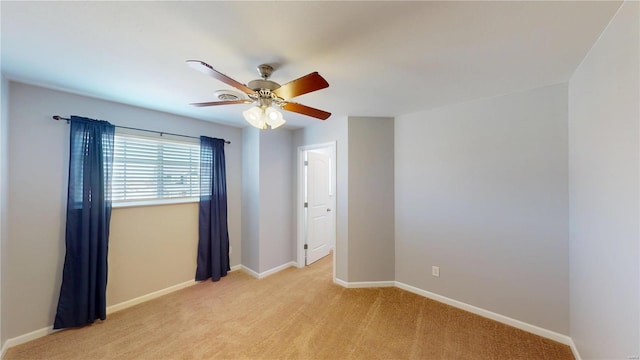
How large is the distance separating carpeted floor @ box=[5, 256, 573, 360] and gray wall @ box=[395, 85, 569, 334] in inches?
13.0

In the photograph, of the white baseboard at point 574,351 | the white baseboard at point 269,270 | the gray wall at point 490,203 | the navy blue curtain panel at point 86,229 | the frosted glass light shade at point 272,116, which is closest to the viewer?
the frosted glass light shade at point 272,116

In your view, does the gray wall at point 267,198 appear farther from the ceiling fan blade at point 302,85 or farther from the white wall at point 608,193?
the white wall at point 608,193

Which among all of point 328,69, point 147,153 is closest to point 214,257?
point 147,153

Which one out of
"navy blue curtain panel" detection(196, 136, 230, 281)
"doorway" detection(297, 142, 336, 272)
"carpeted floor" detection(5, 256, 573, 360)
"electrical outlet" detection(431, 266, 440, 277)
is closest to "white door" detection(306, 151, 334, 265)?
"doorway" detection(297, 142, 336, 272)

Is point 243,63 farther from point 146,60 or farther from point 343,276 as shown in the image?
point 343,276

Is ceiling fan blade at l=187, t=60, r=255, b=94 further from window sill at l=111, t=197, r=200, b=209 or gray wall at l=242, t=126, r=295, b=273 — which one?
window sill at l=111, t=197, r=200, b=209

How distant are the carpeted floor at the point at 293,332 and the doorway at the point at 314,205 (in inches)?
41.4

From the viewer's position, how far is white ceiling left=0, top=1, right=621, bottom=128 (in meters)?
1.12

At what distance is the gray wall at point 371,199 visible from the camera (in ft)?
9.79

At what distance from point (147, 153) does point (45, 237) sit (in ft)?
3.79

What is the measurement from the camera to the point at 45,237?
2061 mm

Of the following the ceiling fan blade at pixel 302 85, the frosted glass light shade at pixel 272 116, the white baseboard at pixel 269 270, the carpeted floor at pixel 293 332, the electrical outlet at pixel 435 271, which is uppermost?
the ceiling fan blade at pixel 302 85

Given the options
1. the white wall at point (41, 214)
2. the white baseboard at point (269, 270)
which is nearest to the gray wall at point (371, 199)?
the white baseboard at point (269, 270)

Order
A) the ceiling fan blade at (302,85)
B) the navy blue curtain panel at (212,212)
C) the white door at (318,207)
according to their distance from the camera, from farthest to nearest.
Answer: the white door at (318,207), the navy blue curtain panel at (212,212), the ceiling fan blade at (302,85)
